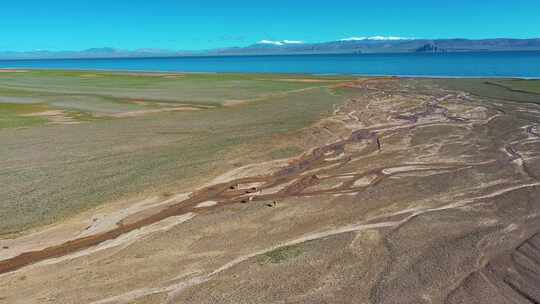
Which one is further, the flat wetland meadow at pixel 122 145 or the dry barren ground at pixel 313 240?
the flat wetland meadow at pixel 122 145

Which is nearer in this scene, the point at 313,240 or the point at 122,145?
the point at 313,240

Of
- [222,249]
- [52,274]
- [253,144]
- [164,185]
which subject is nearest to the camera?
[52,274]

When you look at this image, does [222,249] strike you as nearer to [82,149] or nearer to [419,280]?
[419,280]

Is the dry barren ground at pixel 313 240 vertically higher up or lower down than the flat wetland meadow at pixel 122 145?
lower down

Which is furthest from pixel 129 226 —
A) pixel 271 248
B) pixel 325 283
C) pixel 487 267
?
pixel 487 267

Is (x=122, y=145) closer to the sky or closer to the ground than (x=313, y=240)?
closer to the sky

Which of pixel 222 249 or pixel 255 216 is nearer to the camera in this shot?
pixel 222 249
